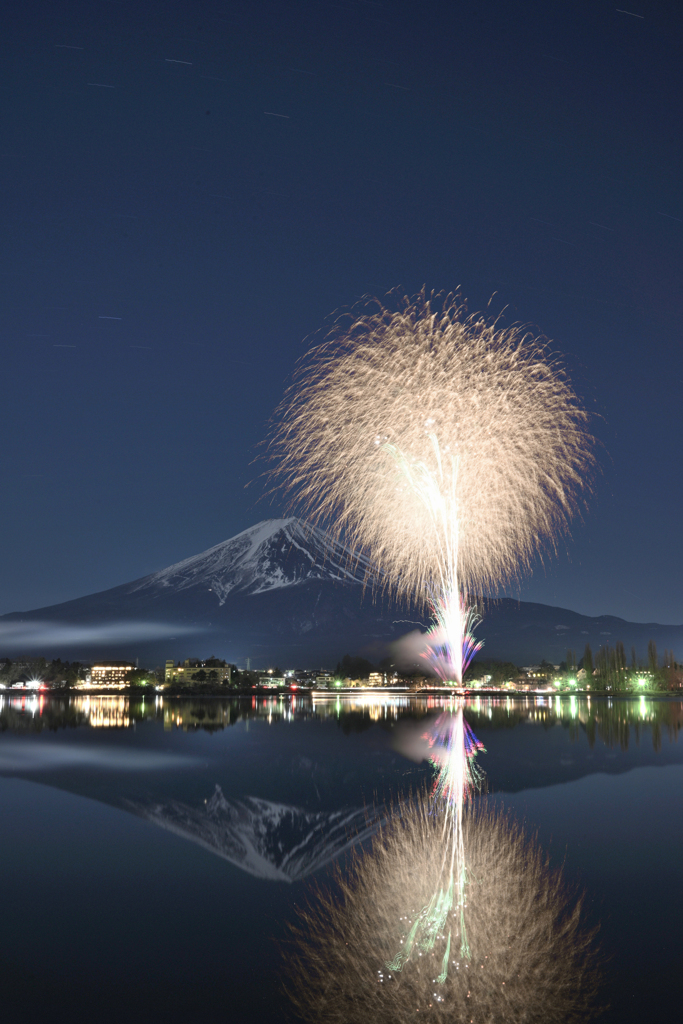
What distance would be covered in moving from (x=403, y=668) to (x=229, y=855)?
189 m

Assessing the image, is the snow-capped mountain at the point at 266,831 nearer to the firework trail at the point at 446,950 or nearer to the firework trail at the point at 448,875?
the firework trail at the point at 446,950

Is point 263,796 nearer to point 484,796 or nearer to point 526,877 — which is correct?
point 484,796

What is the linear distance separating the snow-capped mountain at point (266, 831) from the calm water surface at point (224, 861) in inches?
1.7

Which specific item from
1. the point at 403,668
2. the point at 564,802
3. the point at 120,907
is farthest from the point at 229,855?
the point at 403,668

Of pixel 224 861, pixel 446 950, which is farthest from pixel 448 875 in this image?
pixel 224 861

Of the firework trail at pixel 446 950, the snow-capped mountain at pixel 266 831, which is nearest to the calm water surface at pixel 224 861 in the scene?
the snow-capped mountain at pixel 266 831

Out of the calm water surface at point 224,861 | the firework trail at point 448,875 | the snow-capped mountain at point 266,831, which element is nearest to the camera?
the calm water surface at point 224,861

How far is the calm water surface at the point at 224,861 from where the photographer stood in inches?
231

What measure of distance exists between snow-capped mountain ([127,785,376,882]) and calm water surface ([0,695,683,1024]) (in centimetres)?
4

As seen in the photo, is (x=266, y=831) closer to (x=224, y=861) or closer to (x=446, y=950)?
(x=224, y=861)

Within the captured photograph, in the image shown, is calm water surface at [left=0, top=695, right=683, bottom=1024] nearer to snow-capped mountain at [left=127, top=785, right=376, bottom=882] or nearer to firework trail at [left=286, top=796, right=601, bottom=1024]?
snow-capped mountain at [left=127, top=785, right=376, bottom=882]

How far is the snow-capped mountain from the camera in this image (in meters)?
9.43

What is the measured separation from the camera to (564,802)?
13492mm

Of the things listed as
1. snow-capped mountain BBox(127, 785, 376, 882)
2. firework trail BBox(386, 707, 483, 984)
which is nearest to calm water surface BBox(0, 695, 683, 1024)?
snow-capped mountain BBox(127, 785, 376, 882)
